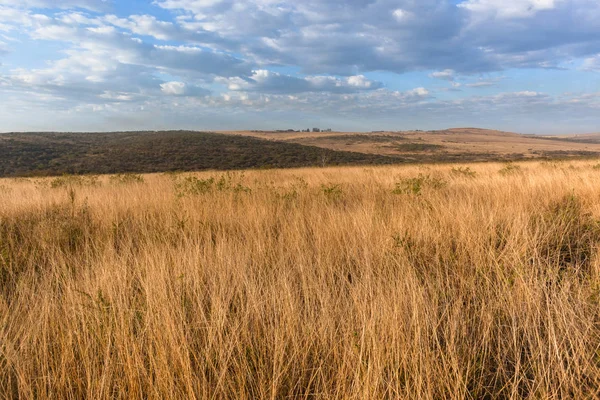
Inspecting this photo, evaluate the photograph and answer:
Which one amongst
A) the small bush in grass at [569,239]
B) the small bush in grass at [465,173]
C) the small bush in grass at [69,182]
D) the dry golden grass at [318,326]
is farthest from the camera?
the small bush in grass at [465,173]

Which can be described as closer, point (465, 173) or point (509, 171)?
point (465, 173)

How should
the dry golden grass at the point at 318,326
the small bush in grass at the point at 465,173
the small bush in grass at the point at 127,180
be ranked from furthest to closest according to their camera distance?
the small bush in grass at the point at 127,180
the small bush in grass at the point at 465,173
the dry golden grass at the point at 318,326

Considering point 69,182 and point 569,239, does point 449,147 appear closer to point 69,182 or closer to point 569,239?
point 69,182

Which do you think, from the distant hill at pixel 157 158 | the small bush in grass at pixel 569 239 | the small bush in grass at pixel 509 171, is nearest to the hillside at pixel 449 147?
the distant hill at pixel 157 158

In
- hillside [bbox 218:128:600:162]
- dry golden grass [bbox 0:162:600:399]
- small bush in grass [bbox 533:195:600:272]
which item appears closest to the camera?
dry golden grass [bbox 0:162:600:399]

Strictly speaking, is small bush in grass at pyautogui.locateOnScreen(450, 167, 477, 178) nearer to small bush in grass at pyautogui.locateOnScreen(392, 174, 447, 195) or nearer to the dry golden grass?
small bush in grass at pyautogui.locateOnScreen(392, 174, 447, 195)

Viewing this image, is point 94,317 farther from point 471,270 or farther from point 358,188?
point 358,188

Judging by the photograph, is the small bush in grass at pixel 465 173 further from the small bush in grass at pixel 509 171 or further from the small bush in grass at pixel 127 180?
the small bush in grass at pixel 127 180

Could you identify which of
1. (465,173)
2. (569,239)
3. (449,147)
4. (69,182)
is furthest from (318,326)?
(449,147)

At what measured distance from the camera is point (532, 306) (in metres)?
1.98

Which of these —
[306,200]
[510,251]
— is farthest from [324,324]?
[306,200]

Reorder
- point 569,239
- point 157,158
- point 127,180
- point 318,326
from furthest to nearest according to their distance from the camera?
1. point 157,158
2. point 127,180
3. point 569,239
4. point 318,326

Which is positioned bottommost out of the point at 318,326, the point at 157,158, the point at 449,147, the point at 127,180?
the point at 318,326

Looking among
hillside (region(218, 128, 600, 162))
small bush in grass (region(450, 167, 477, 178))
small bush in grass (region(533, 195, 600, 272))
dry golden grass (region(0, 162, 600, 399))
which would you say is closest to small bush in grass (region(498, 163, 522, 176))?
small bush in grass (region(450, 167, 477, 178))
